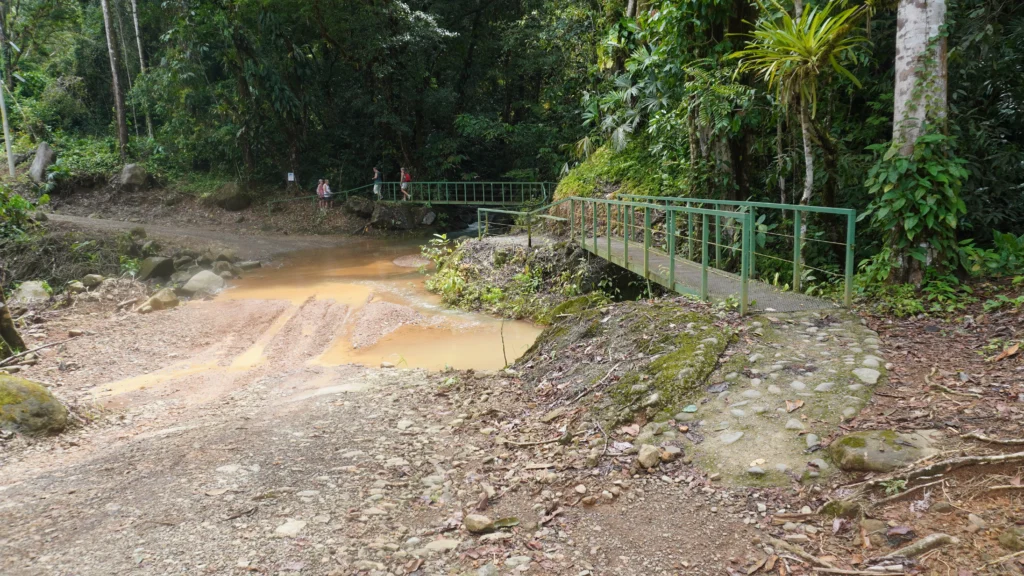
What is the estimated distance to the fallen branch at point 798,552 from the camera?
2848 mm

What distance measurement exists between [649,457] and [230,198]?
24.6 meters

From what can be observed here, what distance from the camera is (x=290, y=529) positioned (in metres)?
3.62

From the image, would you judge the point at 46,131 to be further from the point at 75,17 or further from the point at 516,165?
the point at 516,165

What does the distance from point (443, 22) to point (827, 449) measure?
25.6m

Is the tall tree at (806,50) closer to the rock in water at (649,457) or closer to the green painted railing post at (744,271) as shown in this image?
the green painted railing post at (744,271)

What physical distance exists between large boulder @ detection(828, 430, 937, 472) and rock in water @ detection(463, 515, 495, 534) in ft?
6.27

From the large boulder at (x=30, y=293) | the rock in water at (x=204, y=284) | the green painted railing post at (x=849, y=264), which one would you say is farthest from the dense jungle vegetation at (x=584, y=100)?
the rock in water at (x=204, y=284)

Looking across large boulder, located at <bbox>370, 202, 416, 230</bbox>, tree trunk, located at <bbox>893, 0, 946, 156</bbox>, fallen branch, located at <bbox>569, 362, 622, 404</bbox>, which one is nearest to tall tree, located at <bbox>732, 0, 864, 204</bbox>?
tree trunk, located at <bbox>893, 0, 946, 156</bbox>

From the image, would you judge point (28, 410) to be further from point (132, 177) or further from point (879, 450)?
point (132, 177)

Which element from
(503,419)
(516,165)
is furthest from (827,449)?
(516,165)

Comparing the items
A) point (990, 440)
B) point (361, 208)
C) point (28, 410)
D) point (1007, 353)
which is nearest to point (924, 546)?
point (990, 440)

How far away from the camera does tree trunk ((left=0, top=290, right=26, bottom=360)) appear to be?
835cm

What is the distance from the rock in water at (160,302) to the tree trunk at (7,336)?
3501 millimetres

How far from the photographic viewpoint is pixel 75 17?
30.7 metres
